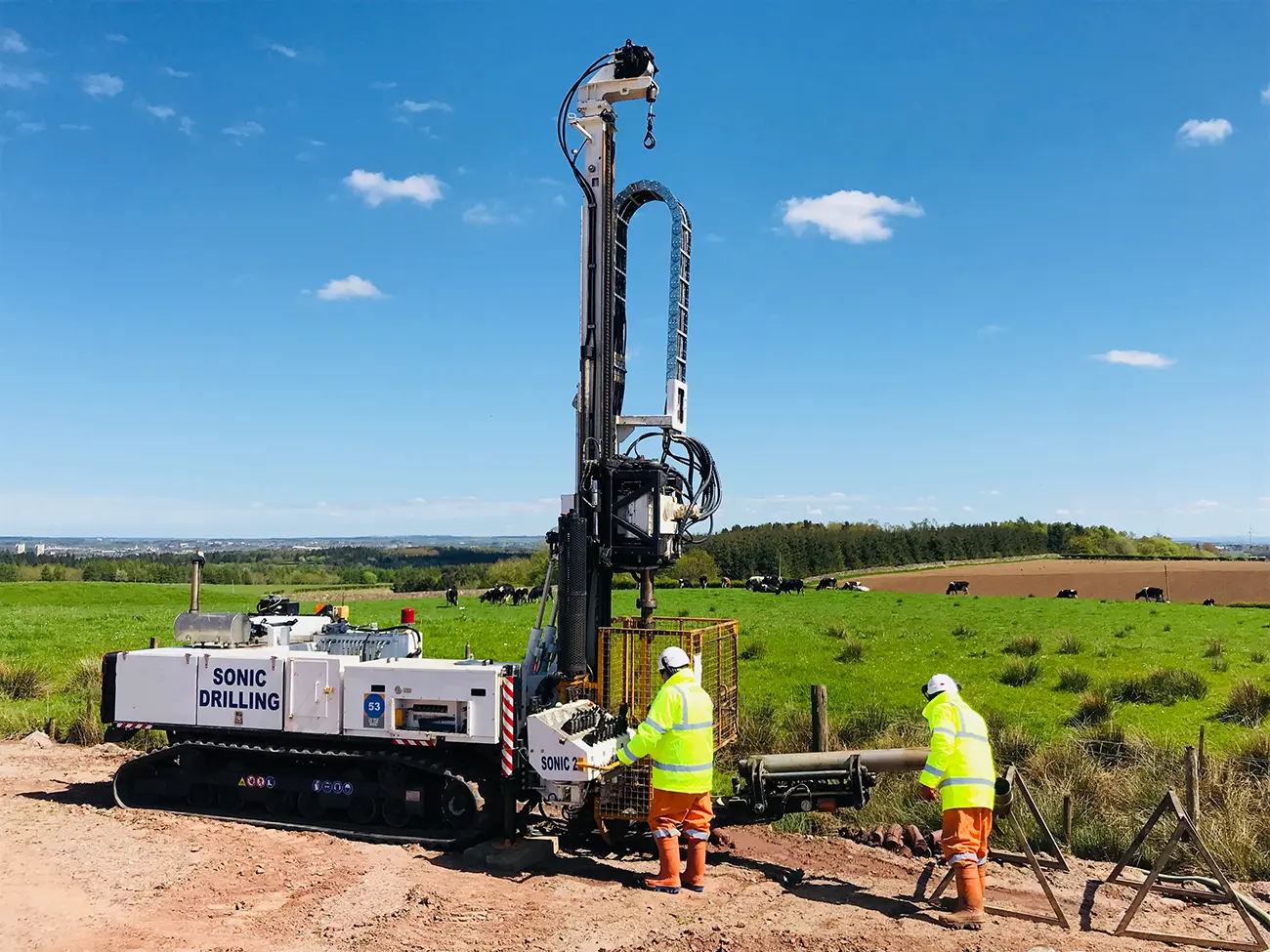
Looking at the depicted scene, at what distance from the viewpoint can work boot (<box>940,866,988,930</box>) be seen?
8.68 meters

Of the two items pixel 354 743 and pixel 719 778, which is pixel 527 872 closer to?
pixel 354 743

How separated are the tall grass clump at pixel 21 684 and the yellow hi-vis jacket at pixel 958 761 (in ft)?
66.3

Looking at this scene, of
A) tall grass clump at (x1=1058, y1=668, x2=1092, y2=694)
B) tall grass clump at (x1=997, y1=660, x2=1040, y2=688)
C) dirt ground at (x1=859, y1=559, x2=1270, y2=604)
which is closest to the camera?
tall grass clump at (x1=1058, y1=668, x2=1092, y2=694)

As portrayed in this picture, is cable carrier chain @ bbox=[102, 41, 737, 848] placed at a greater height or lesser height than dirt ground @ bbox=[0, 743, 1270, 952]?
greater

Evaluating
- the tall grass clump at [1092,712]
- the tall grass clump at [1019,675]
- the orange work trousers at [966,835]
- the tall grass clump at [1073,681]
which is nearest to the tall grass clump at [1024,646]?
the tall grass clump at [1019,675]

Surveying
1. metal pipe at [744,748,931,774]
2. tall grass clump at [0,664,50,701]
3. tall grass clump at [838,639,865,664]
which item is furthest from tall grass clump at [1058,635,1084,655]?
tall grass clump at [0,664,50,701]

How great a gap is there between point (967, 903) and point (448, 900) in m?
4.62

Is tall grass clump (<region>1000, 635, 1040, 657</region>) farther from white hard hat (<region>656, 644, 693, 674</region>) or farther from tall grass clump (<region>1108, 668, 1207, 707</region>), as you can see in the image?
white hard hat (<region>656, 644, 693, 674</region>)

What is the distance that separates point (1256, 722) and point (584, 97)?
662 inches

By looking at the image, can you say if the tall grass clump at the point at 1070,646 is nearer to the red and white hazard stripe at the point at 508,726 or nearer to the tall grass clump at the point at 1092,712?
the tall grass clump at the point at 1092,712

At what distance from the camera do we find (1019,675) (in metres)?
25.5

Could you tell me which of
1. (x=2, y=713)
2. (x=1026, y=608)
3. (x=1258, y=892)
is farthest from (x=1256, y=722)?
(x=1026, y=608)

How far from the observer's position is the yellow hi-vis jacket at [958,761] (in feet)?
29.4

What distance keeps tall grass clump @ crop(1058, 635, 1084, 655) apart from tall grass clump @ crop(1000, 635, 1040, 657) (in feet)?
2.30
